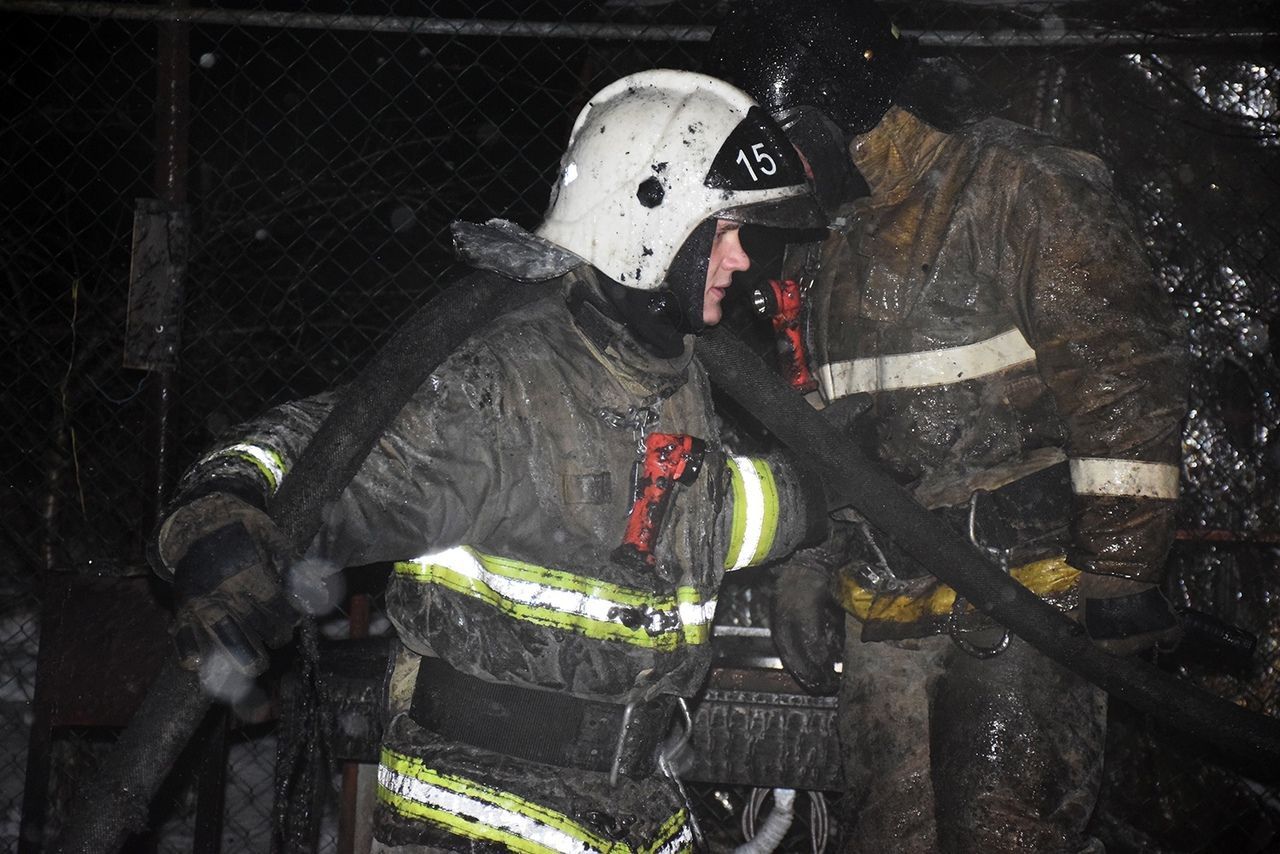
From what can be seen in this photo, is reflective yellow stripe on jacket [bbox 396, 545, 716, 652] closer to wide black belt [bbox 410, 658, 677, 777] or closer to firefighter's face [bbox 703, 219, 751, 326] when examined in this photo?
wide black belt [bbox 410, 658, 677, 777]

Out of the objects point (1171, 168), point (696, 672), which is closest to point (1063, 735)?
point (696, 672)

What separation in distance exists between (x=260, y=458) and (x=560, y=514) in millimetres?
640

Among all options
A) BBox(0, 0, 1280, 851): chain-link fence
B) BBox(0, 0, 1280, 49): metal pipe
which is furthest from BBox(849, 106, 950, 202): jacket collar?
BBox(0, 0, 1280, 49): metal pipe

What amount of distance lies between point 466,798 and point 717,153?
1584mm

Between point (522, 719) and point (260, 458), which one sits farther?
point (522, 719)

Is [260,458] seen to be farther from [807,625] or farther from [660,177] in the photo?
[807,625]

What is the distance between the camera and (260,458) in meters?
1.99

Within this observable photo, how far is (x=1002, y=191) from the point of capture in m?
2.82

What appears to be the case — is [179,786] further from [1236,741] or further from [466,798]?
[1236,741]

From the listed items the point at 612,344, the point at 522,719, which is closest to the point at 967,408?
the point at 612,344

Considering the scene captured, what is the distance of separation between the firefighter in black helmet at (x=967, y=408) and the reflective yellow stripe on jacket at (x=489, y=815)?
1099 mm

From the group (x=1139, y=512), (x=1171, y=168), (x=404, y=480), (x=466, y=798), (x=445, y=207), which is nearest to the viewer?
(x=404, y=480)

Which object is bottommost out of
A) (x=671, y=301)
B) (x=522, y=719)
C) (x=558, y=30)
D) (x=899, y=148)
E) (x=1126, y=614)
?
(x=522, y=719)

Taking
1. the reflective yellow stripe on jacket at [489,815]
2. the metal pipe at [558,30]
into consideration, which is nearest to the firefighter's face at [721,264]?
the reflective yellow stripe on jacket at [489,815]
